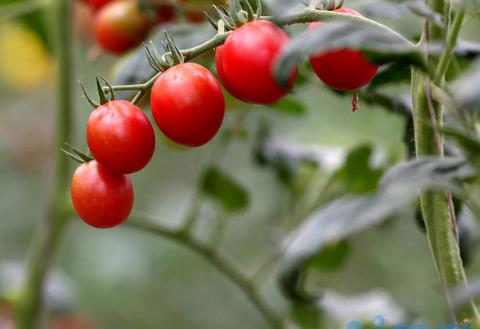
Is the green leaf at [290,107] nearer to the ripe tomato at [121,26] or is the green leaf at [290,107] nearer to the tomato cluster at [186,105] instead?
the ripe tomato at [121,26]

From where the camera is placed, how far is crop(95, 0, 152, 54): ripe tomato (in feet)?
3.93

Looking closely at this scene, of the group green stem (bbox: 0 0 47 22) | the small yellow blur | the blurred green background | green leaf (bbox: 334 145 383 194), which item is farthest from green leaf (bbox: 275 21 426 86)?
the small yellow blur

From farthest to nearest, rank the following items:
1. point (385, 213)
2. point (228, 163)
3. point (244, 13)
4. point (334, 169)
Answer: point (228, 163), point (334, 169), point (244, 13), point (385, 213)

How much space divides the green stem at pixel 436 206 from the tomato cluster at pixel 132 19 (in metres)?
0.60

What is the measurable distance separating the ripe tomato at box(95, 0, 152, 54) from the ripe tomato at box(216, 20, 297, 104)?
0.61 meters

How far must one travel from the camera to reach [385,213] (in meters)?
0.50

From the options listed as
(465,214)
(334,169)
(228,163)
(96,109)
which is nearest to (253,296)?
(334,169)

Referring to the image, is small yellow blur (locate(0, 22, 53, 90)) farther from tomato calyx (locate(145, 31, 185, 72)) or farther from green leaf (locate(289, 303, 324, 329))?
tomato calyx (locate(145, 31, 185, 72))

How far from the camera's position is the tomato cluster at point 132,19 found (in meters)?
1.20

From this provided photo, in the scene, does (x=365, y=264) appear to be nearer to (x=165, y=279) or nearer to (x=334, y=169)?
(x=165, y=279)

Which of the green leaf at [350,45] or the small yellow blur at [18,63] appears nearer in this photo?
the green leaf at [350,45]

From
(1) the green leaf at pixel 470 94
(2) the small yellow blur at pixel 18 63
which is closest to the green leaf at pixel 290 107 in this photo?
(1) the green leaf at pixel 470 94

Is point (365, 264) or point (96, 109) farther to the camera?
point (365, 264)

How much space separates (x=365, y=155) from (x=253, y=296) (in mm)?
242
